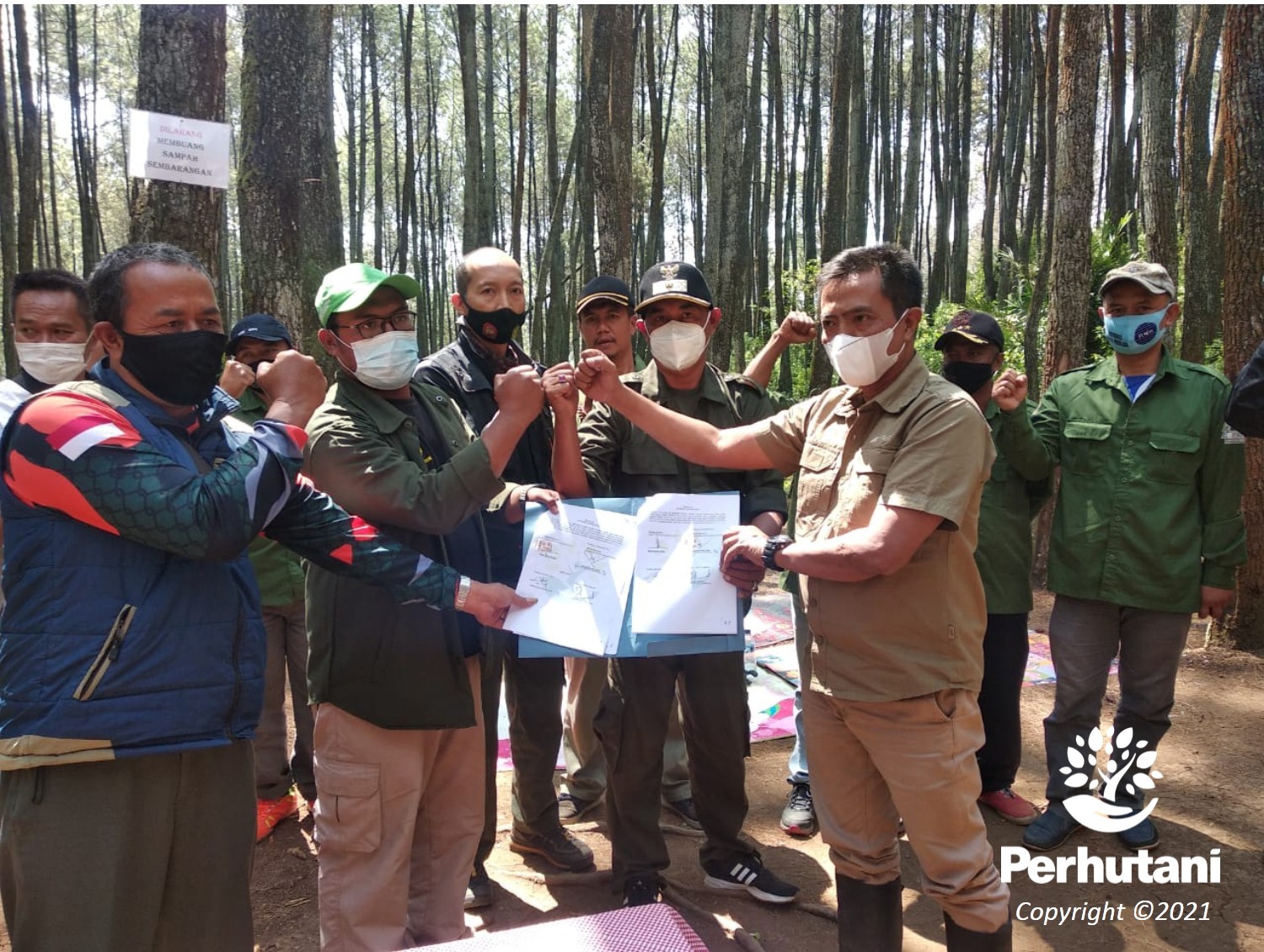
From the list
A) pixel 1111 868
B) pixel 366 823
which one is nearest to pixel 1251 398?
pixel 1111 868

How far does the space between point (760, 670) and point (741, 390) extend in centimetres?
246

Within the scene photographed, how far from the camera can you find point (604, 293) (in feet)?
11.3

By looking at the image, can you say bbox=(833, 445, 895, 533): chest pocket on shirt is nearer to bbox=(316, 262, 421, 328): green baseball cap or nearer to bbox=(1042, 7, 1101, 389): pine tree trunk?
bbox=(316, 262, 421, 328): green baseball cap

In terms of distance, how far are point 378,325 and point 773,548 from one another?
1.28 meters

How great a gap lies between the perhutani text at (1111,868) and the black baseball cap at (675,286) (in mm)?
2440

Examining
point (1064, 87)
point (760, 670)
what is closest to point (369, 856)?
point (760, 670)

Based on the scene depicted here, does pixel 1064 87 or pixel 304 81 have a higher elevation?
pixel 1064 87

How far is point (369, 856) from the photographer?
7.52 feet

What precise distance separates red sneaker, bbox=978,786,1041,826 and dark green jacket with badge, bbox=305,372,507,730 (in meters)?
2.49

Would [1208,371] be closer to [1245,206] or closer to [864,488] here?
[864,488]

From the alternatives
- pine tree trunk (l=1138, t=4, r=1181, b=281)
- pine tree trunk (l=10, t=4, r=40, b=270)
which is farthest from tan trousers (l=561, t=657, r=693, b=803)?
pine tree trunk (l=10, t=4, r=40, b=270)

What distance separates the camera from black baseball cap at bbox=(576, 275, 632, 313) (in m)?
3.44

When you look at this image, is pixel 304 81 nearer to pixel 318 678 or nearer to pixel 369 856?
pixel 318 678

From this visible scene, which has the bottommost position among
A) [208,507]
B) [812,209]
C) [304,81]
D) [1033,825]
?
[1033,825]
